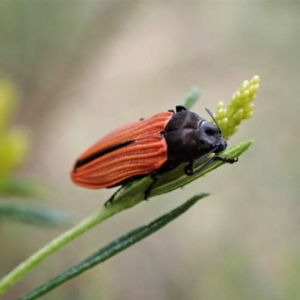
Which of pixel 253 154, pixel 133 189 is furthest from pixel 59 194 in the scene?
pixel 133 189

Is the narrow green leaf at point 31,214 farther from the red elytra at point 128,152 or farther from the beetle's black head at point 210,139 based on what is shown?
the beetle's black head at point 210,139

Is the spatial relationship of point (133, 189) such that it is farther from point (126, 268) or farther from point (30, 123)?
point (126, 268)

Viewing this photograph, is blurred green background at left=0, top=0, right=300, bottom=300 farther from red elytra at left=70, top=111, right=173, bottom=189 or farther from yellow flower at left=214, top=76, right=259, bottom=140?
yellow flower at left=214, top=76, right=259, bottom=140

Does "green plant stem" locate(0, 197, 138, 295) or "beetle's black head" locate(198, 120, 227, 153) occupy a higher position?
"beetle's black head" locate(198, 120, 227, 153)

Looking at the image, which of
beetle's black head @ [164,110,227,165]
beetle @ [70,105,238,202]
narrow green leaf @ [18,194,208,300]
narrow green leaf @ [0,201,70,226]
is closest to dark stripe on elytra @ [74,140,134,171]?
beetle @ [70,105,238,202]

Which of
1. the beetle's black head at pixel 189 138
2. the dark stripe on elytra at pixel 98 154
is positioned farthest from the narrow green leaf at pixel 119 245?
the dark stripe on elytra at pixel 98 154

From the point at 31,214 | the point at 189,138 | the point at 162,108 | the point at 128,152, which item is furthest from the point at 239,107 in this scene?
the point at 162,108
